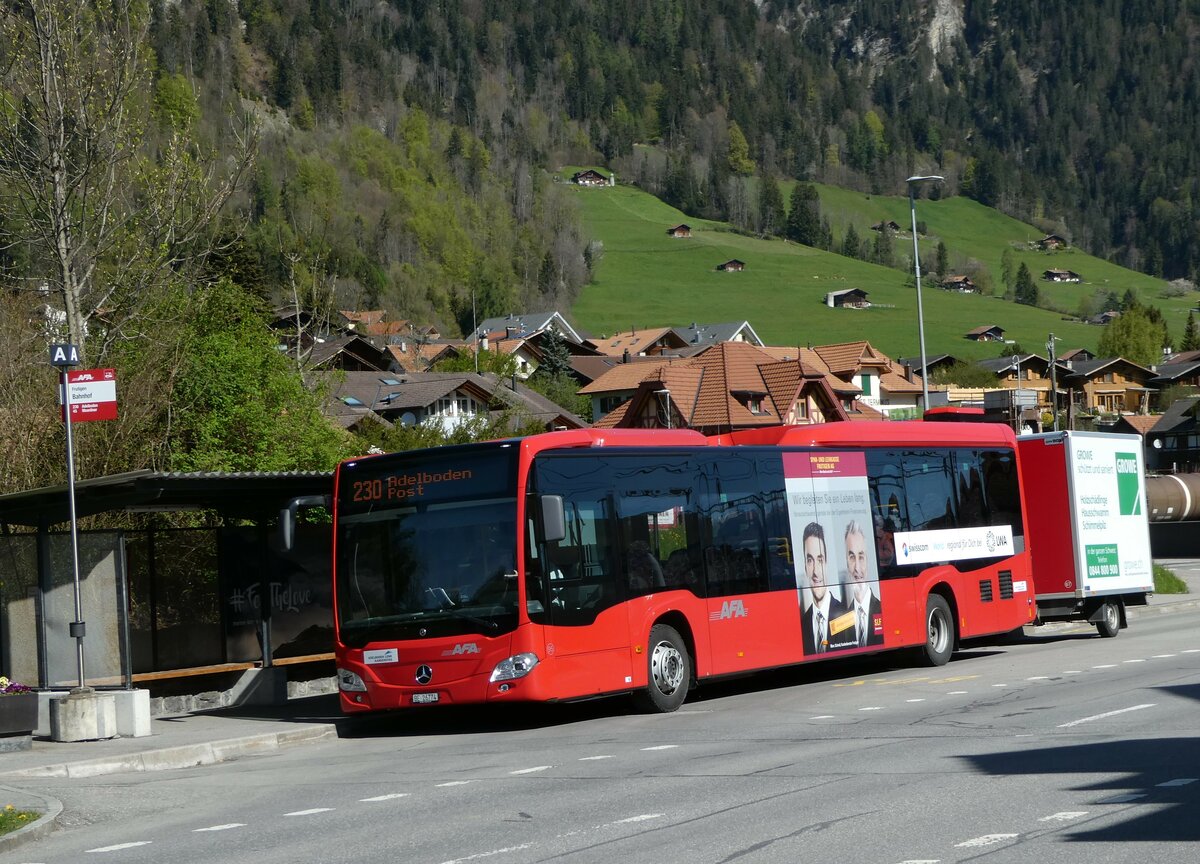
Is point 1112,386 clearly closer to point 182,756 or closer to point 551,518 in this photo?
point 551,518

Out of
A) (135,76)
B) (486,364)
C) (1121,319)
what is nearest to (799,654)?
(135,76)

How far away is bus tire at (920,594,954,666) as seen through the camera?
72.4 feet

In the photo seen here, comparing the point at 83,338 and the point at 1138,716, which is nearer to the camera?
the point at 1138,716

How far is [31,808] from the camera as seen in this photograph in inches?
461

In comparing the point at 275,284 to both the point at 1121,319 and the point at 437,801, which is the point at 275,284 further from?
the point at 1121,319

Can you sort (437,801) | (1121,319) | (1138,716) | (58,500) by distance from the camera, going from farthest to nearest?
(1121,319) < (58,500) < (1138,716) < (437,801)

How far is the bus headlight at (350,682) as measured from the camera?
16641 mm

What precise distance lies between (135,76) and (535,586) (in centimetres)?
1367

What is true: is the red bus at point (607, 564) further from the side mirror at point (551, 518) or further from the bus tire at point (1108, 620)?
the bus tire at point (1108, 620)

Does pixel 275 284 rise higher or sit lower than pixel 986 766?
higher

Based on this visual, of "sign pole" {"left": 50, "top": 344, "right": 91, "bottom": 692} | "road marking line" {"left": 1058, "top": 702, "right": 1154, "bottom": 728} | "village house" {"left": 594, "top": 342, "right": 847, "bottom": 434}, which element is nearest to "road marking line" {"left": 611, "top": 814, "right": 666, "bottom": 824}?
"road marking line" {"left": 1058, "top": 702, "right": 1154, "bottom": 728}

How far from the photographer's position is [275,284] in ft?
332

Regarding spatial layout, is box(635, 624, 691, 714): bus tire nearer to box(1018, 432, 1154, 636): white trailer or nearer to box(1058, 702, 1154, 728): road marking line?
box(1058, 702, 1154, 728): road marking line

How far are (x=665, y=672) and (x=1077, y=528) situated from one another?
10.7 m
